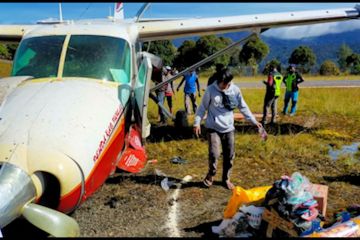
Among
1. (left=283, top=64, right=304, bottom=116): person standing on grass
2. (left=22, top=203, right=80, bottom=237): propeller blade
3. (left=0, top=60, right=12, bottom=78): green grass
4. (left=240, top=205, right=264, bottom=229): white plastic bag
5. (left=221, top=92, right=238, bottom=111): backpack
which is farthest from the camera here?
(left=0, top=60, right=12, bottom=78): green grass

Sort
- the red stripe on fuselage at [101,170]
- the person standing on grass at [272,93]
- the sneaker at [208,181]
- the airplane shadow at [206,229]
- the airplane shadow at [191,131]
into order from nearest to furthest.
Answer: the red stripe on fuselage at [101,170] → the airplane shadow at [206,229] → the sneaker at [208,181] → the airplane shadow at [191,131] → the person standing on grass at [272,93]

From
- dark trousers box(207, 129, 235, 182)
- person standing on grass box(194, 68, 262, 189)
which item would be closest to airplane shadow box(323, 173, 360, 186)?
person standing on grass box(194, 68, 262, 189)

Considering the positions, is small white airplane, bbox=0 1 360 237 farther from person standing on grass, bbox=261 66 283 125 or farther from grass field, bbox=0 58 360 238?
person standing on grass, bbox=261 66 283 125

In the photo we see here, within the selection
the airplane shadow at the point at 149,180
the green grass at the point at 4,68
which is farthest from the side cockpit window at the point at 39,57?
the green grass at the point at 4,68

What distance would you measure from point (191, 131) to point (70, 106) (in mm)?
5630

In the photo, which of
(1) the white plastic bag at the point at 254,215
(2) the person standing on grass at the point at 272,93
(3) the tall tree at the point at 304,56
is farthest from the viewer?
(3) the tall tree at the point at 304,56

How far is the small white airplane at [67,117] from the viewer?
3.72 m

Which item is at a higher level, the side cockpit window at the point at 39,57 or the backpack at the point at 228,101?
the side cockpit window at the point at 39,57

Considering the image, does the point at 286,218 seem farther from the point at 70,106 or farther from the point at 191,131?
the point at 191,131

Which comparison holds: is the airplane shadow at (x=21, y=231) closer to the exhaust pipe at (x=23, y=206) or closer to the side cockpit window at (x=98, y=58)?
the exhaust pipe at (x=23, y=206)

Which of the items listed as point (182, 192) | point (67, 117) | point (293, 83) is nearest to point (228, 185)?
point (182, 192)

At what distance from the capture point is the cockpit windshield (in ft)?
18.0

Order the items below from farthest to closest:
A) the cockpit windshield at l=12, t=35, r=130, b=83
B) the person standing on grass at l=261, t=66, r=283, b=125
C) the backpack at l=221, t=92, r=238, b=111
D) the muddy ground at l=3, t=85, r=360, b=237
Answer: the person standing on grass at l=261, t=66, r=283, b=125 → the backpack at l=221, t=92, r=238, b=111 → the cockpit windshield at l=12, t=35, r=130, b=83 → the muddy ground at l=3, t=85, r=360, b=237

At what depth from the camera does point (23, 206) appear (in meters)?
3.66
